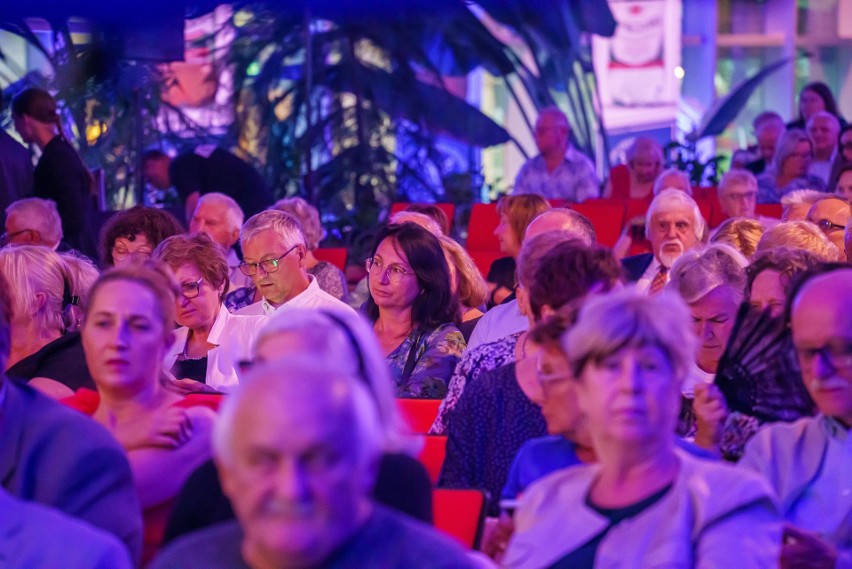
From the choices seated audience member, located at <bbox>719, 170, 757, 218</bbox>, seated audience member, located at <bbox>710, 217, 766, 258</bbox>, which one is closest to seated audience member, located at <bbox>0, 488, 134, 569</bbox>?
seated audience member, located at <bbox>710, 217, 766, 258</bbox>

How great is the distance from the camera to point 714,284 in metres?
3.81

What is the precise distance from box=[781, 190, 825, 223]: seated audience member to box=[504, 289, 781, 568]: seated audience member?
4143 mm

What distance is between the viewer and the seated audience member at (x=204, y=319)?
4.60 meters

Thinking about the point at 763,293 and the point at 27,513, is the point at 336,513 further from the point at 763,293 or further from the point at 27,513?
the point at 763,293

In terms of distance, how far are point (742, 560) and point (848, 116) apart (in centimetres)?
1249

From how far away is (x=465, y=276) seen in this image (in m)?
5.21

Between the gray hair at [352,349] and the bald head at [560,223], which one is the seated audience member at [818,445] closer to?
the gray hair at [352,349]

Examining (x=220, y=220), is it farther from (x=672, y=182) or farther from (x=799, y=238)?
(x=799, y=238)

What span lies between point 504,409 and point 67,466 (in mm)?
1118

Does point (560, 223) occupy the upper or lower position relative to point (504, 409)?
upper

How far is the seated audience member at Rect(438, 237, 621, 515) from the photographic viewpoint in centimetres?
310

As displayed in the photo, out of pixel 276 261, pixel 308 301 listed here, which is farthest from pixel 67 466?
pixel 276 261

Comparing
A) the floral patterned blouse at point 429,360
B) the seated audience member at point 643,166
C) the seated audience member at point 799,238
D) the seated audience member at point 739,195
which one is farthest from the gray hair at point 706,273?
the seated audience member at point 643,166

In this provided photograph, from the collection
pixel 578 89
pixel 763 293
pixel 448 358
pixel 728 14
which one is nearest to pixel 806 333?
pixel 763 293
